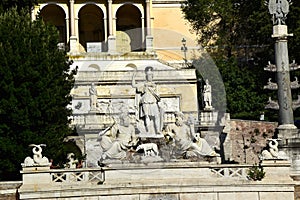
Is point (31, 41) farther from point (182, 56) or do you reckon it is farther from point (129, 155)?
point (182, 56)

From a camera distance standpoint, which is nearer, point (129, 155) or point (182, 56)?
point (129, 155)

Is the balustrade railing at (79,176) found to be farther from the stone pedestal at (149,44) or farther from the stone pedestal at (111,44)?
the stone pedestal at (111,44)

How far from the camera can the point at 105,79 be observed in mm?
42594

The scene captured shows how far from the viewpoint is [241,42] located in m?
51.6

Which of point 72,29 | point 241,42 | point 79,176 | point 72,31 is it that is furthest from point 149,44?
point 79,176

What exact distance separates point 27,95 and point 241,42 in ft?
75.9

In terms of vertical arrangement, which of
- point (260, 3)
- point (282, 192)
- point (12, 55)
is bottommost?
point (282, 192)

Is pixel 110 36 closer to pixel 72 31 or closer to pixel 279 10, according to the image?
pixel 72 31

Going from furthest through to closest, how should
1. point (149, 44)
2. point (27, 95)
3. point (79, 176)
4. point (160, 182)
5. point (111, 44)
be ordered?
point (111, 44), point (149, 44), point (27, 95), point (79, 176), point (160, 182)

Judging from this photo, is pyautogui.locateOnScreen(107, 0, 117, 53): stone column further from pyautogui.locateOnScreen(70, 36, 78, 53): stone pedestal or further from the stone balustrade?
the stone balustrade

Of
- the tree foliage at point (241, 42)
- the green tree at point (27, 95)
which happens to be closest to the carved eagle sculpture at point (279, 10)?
the tree foliage at point (241, 42)

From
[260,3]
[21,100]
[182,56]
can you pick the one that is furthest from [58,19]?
[21,100]

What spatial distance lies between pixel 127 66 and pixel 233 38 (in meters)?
8.78

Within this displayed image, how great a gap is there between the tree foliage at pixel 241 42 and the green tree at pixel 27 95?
42.8ft
